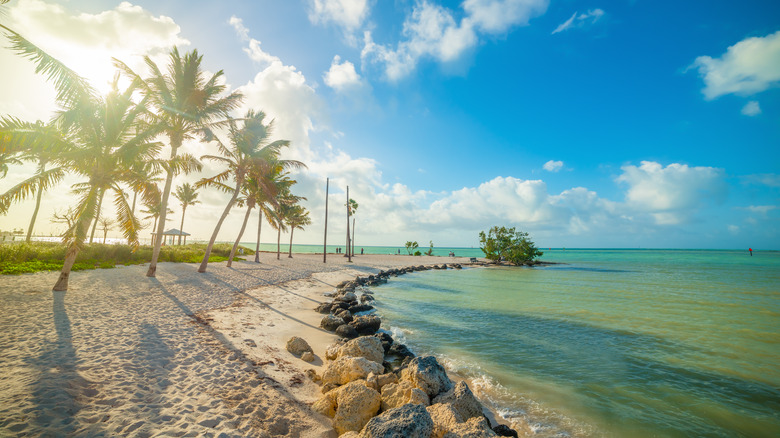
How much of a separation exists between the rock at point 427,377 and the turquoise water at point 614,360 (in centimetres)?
125

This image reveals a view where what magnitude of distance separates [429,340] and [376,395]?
5.30m

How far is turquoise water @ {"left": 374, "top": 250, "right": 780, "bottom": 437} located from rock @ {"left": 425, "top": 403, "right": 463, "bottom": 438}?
1887mm

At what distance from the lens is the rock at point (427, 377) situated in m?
5.33

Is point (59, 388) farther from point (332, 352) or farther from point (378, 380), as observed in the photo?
point (378, 380)

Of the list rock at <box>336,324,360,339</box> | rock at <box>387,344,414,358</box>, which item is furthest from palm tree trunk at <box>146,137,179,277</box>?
rock at <box>387,344,414,358</box>

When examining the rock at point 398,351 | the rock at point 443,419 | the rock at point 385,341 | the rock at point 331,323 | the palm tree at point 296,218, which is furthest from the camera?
the palm tree at point 296,218

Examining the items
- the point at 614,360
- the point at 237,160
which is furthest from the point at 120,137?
the point at 614,360

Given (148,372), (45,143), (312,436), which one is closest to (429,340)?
(312,436)

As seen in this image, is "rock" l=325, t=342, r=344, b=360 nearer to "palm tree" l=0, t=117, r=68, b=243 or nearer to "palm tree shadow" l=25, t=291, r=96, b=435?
"palm tree shadow" l=25, t=291, r=96, b=435

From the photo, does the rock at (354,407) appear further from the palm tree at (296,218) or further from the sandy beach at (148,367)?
the palm tree at (296,218)

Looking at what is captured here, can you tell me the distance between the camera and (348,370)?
570 centimetres

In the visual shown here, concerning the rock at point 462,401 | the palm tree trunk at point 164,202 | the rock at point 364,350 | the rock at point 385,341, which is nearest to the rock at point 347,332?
Answer: the rock at point 385,341

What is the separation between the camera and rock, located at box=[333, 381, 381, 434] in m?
4.30

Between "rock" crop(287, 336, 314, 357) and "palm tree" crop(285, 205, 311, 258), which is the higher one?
"palm tree" crop(285, 205, 311, 258)
